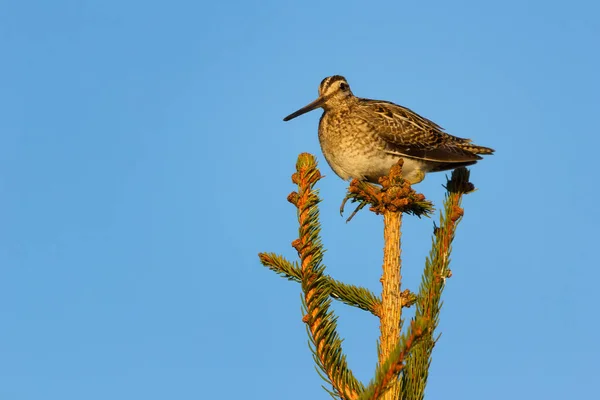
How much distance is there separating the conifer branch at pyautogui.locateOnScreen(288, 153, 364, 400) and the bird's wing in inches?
188

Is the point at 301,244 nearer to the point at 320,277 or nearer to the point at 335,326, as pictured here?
the point at 320,277

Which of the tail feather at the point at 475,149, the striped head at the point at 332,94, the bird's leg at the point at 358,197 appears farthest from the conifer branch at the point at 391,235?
the striped head at the point at 332,94

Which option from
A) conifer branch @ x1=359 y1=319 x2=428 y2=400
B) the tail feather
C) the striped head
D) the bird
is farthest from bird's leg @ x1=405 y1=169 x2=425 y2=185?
conifer branch @ x1=359 y1=319 x2=428 y2=400

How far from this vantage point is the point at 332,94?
10.4 metres

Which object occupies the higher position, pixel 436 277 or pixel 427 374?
pixel 436 277

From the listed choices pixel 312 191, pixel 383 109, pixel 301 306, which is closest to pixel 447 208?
pixel 312 191

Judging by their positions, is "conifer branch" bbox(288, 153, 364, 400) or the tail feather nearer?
"conifer branch" bbox(288, 153, 364, 400)

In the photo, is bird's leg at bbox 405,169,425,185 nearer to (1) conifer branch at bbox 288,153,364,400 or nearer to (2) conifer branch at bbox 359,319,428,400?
(1) conifer branch at bbox 288,153,364,400

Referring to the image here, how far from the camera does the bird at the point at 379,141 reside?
369 inches

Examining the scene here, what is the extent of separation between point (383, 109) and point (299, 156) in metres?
5.48

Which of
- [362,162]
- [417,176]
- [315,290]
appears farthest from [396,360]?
[417,176]

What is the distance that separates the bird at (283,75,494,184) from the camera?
9383 mm

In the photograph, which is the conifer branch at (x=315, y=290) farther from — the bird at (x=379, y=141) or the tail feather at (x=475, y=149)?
the tail feather at (x=475, y=149)

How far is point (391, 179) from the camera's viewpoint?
Result: 6039 millimetres
